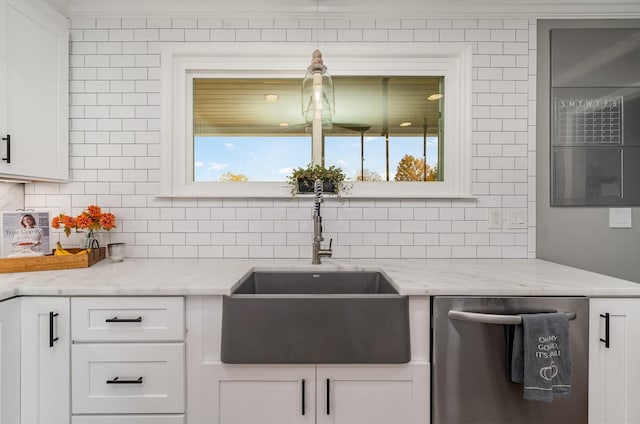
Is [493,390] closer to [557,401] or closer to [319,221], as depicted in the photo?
[557,401]

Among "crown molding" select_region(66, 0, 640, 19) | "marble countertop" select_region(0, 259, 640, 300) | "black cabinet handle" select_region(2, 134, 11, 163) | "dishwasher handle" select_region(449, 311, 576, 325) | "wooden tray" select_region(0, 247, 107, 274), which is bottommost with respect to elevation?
"dishwasher handle" select_region(449, 311, 576, 325)

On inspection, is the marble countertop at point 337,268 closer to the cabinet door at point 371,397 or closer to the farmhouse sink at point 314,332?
the farmhouse sink at point 314,332

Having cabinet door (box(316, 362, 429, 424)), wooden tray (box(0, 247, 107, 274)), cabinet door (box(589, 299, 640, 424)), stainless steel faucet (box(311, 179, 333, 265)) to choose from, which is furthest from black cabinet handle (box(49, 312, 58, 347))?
cabinet door (box(589, 299, 640, 424))

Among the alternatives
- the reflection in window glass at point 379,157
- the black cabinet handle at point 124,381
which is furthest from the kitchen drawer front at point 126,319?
the reflection in window glass at point 379,157

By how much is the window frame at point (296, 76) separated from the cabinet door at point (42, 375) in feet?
2.91

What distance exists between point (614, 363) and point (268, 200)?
1.75m

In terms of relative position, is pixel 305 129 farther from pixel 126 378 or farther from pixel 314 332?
pixel 126 378

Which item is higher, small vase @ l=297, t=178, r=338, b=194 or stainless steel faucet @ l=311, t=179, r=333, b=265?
small vase @ l=297, t=178, r=338, b=194

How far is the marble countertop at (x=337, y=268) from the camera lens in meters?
1.28

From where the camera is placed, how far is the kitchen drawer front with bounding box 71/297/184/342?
1.28 meters

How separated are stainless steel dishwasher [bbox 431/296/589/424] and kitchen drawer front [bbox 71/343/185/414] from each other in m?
1.01

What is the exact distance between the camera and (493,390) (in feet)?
4.11

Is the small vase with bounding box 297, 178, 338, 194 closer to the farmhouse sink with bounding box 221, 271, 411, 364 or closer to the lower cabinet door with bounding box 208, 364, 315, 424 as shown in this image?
the farmhouse sink with bounding box 221, 271, 411, 364

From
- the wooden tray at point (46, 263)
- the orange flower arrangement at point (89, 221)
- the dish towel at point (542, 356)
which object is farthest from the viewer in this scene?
the orange flower arrangement at point (89, 221)
